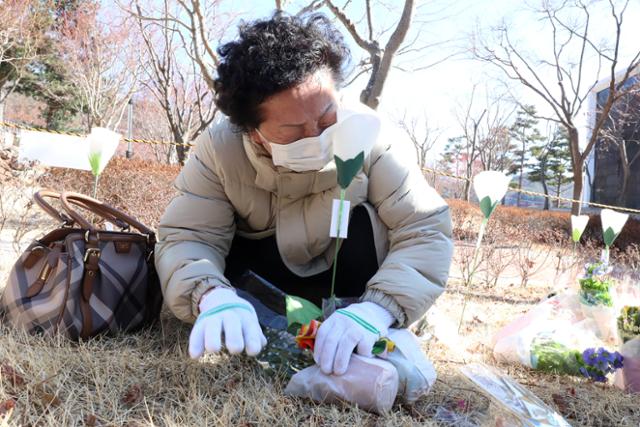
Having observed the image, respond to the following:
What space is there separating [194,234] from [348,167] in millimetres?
552

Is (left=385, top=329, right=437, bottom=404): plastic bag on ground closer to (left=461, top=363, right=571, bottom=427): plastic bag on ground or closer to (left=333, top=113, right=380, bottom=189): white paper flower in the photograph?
(left=461, top=363, right=571, bottom=427): plastic bag on ground

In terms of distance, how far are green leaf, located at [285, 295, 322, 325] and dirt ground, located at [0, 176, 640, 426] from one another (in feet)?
0.57

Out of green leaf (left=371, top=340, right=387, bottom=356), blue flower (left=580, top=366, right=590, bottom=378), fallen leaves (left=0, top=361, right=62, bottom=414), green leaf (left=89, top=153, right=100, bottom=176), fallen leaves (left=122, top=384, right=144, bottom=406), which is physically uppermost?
green leaf (left=89, top=153, right=100, bottom=176)

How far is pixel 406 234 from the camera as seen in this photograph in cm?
140

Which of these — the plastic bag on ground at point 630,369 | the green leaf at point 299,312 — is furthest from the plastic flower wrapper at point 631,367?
the green leaf at point 299,312

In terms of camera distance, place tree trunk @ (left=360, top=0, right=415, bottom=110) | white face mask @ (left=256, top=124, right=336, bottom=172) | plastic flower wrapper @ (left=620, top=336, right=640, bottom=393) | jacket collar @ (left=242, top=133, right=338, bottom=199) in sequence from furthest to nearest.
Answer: tree trunk @ (left=360, top=0, right=415, bottom=110)
plastic flower wrapper @ (left=620, top=336, right=640, bottom=393)
jacket collar @ (left=242, top=133, right=338, bottom=199)
white face mask @ (left=256, top=124, right=336, bottom=172)

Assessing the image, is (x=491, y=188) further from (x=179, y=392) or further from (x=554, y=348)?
(x=179, y=392)

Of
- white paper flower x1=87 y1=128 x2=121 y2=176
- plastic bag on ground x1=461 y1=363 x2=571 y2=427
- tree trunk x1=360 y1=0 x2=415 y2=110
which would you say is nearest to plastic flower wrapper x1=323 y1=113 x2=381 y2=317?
plastic bag on ground x1=461 y1=363 x2=571 y2=427

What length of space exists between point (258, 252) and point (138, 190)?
11.3ft

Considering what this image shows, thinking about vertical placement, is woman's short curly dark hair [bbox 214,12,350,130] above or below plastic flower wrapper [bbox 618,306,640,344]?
above

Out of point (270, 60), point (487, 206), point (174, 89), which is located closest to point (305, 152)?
point (270, 60)

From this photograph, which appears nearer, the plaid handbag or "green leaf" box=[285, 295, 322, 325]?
"green leaf" box=[285, 295, 322, 325]

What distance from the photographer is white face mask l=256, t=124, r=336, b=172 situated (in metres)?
1.28

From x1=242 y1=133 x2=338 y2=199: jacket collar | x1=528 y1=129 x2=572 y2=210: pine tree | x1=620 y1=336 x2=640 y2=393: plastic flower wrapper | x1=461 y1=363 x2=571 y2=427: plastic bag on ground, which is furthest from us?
x1=528 y1=129 x2=572 y2=210: pine tree
